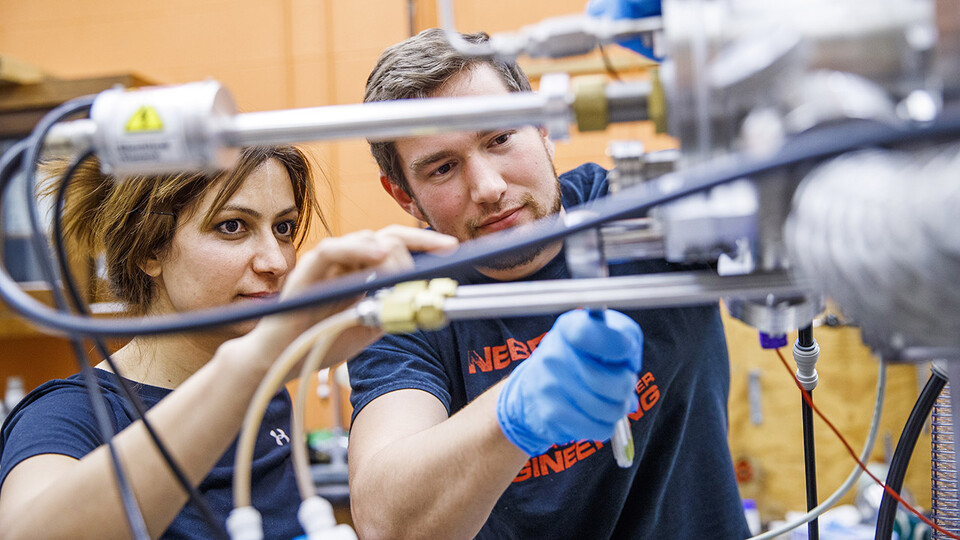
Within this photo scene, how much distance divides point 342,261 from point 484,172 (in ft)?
1.97

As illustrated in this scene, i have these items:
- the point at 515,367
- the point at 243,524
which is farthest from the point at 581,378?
the point at 515,367

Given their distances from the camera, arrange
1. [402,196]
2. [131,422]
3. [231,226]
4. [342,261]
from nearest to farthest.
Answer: [342,261] → [131,422] → [231,226] → [402,196]

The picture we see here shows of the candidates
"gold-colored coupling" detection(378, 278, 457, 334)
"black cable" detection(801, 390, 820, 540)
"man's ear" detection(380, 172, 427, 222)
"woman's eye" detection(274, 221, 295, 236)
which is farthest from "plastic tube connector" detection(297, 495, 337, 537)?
"man's ear" detection(380, 172, 427, 222)

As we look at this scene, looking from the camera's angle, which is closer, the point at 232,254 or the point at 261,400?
the point at 261,400

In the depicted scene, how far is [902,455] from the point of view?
73 centimetres

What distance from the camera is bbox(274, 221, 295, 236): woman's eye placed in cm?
117

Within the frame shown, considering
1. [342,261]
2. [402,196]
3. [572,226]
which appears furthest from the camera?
[402,196]

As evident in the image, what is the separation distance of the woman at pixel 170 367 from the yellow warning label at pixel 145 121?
0.83 feet

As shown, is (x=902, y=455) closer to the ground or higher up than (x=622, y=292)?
closer to the ground

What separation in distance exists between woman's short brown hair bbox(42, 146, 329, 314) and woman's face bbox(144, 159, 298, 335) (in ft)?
0.04

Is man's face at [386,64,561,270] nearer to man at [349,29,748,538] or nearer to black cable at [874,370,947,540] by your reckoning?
man at [349,29,748,538]

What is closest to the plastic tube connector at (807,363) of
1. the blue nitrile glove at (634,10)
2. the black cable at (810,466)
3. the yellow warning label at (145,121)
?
the black cable at (810,466)

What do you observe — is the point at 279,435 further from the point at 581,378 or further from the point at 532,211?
the point at 581,378

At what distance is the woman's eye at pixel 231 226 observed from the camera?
3.65 feet
